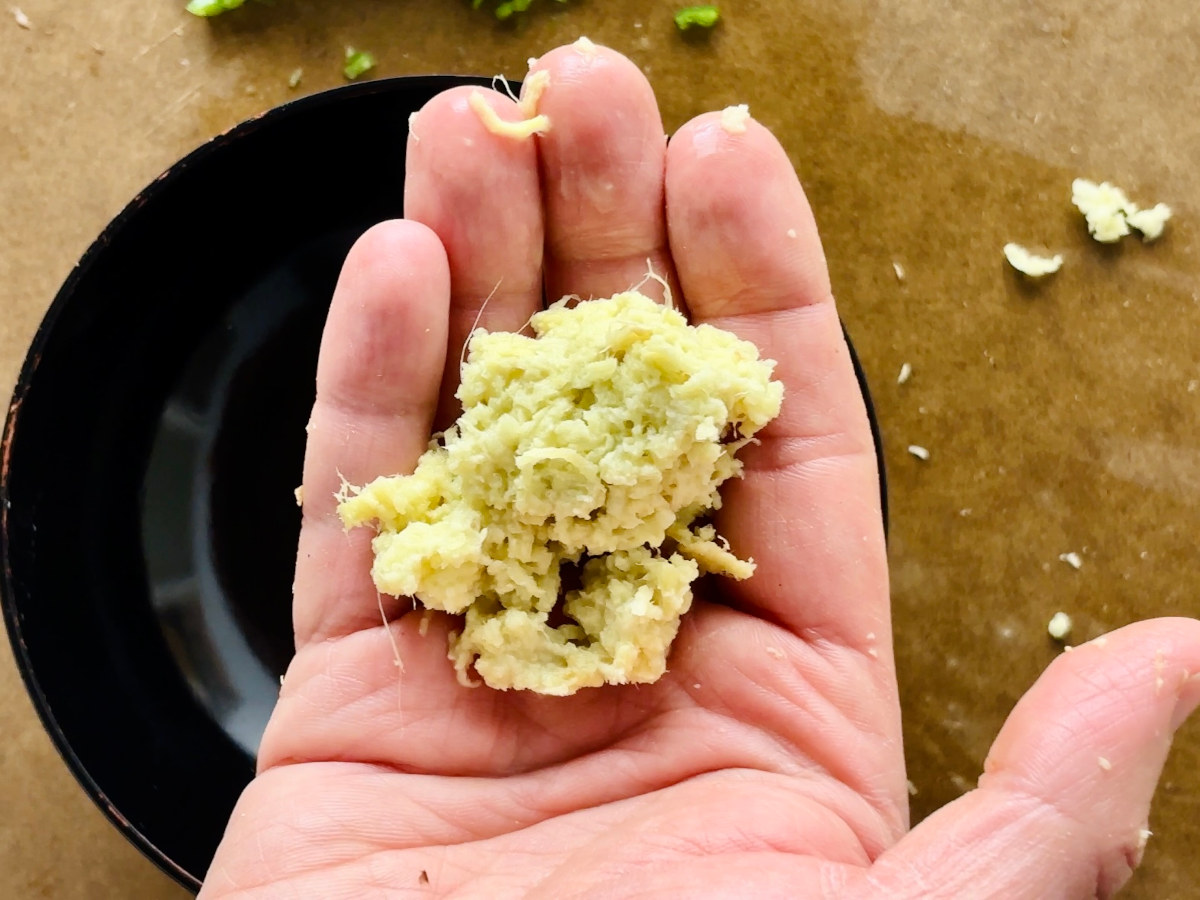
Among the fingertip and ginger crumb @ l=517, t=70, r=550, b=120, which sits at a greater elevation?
ginger crumb @ l=517, t=70, r=550, b=120

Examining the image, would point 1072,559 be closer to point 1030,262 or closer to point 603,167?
point 1030,262

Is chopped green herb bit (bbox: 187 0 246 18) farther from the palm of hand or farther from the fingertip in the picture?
the fingertip

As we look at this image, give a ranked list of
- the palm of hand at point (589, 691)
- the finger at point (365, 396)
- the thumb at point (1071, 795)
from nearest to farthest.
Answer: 1. the thumb at point (1071, 795)
2. the palm of hand at point (589, 691)
3. the finger at point (365, 396)

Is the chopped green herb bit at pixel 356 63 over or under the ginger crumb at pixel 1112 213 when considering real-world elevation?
over

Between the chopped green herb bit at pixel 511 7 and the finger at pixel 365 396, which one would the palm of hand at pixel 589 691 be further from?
the chopped green herb bit at pixel 511 7

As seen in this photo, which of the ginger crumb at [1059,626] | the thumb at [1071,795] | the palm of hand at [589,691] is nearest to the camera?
the thumb at [1071,795]

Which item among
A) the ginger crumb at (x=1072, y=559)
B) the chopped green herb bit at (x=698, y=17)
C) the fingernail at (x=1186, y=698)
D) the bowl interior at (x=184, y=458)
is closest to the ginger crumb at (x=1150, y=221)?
the ginger crumb at (x=1072, y=559)

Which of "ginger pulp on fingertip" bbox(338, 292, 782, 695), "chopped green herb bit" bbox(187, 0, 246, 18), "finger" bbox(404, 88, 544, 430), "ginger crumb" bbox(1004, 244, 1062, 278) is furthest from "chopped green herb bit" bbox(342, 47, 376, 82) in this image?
"ginger crumb" bbox(1004, 244, 1062, 278)

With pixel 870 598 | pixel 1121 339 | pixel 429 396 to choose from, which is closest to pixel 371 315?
pixel 429 396
